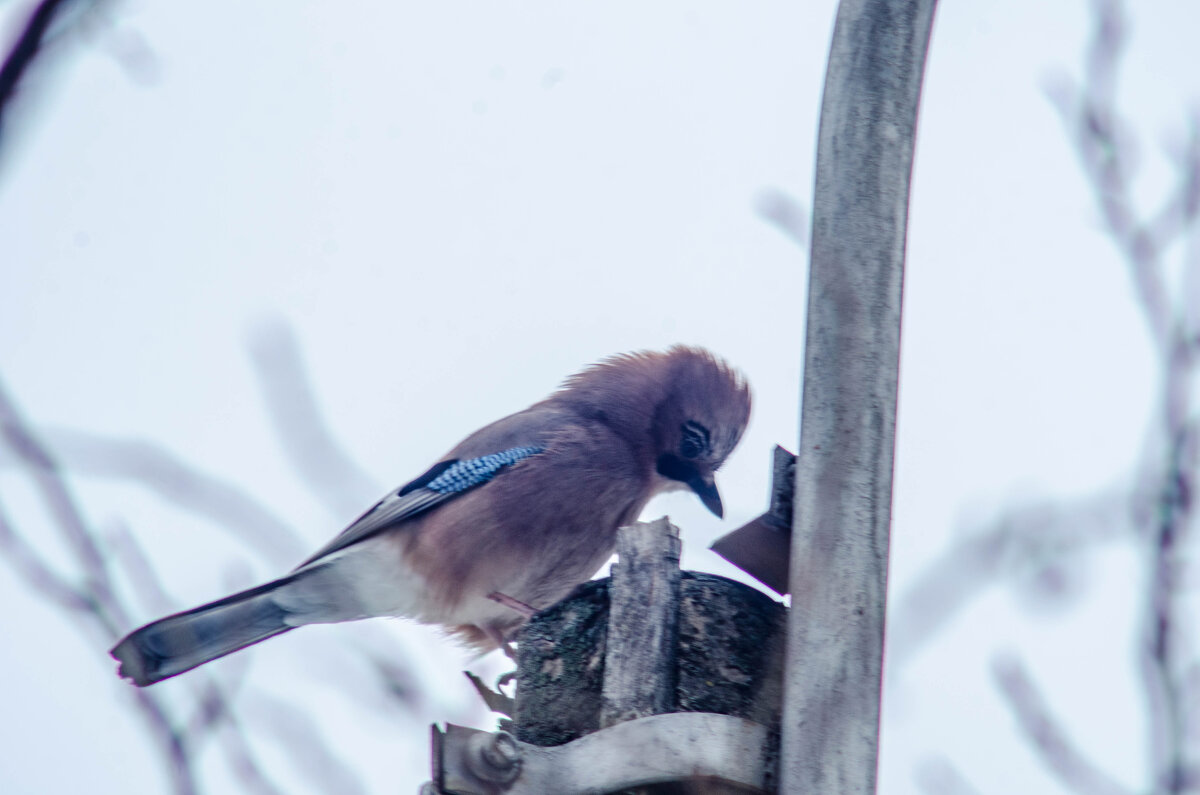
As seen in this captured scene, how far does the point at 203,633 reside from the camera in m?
3.97

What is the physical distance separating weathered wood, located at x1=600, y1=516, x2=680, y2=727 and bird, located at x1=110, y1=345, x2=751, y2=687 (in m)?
1.66

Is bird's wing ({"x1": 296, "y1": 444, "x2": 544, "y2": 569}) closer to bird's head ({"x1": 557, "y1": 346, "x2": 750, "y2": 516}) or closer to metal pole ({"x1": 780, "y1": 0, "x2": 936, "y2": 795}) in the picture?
bird's head ({"x1": 557, "y1": 346, "x2": 750, "y2": 516})

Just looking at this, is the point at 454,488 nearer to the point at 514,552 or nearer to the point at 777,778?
the point at 514,552

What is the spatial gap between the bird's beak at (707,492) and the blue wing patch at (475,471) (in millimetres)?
580

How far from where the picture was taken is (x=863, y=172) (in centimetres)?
232

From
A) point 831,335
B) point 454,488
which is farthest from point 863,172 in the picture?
point 454,488

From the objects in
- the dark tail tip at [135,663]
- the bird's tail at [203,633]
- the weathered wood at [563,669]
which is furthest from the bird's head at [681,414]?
the weathered wood at [563,669]

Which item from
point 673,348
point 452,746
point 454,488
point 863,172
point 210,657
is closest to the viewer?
point 452,746

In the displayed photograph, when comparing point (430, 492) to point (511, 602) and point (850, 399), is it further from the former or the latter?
point (850, 399)

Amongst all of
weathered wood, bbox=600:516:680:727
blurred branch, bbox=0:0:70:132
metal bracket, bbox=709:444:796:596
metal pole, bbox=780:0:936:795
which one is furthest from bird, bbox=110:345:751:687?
blurred branch, bbox=0:0:70:132

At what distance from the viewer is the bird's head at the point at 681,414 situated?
463cm

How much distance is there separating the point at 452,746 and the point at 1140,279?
59.3 inches

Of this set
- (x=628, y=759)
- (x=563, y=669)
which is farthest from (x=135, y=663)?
(x=628, y=759)

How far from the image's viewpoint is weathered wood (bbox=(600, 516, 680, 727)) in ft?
7.61
